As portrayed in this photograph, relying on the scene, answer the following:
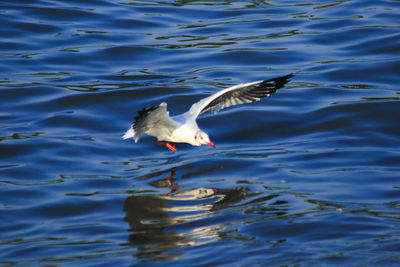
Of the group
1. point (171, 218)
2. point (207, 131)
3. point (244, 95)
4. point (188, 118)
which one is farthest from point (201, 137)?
point (171, 218)

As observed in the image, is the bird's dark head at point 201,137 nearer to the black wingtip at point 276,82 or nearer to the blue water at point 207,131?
the blue water at point 207,131

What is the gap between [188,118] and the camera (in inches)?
389

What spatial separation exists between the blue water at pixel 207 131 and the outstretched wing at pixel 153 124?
56 cm

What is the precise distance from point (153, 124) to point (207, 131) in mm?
2354

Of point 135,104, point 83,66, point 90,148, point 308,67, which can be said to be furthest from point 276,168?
point 83,66

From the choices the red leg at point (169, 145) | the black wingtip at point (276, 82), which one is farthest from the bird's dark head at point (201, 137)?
the black wingtip at point (276, 82)

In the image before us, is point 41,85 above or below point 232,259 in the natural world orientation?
above

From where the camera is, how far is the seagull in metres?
8.93

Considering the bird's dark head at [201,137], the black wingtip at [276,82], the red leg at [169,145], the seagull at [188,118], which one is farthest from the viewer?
the black wingtip at [276,82]

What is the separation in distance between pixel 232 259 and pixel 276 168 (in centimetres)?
302

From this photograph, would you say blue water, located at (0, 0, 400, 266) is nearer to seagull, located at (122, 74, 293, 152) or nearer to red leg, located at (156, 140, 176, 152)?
red leg, located at (156, 140, 176, 152)

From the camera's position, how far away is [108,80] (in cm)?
1360

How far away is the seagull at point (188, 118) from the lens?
8930mm

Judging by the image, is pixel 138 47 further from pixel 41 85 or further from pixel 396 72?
pixel 396 72
